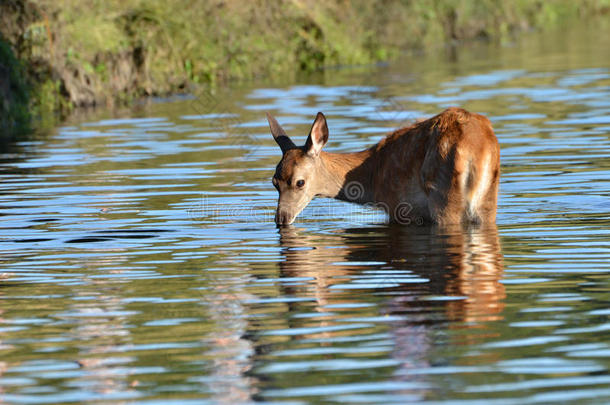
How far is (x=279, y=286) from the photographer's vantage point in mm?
9445

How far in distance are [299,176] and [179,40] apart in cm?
1940

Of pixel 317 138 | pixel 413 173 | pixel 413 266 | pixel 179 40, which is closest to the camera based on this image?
pixel 413 266

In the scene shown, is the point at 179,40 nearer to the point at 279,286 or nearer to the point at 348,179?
the point at 348,179

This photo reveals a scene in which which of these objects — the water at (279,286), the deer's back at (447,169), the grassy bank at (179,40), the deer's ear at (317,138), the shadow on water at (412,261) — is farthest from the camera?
the grassy bank at (179,40)

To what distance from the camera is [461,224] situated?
458 inches

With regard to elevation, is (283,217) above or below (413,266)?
above

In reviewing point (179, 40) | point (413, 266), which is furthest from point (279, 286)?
point (179, 40)

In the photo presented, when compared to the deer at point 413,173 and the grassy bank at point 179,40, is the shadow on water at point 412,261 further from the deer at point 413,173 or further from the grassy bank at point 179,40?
the grassy bank at point 179,40

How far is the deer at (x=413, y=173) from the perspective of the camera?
1123cm

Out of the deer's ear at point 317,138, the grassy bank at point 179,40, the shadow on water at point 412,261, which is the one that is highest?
the grassy bank at point 179,40

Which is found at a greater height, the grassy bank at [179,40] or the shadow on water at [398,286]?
the grassy bank at [179,40]

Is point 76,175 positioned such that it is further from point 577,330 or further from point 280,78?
point 280,78

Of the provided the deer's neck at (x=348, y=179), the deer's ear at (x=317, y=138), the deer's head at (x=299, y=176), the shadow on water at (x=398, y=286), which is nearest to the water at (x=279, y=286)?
the shadow on water at (x=398, y=286)

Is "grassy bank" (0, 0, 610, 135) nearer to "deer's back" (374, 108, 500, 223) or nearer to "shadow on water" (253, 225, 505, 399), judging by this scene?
"deer's back" (374, 108, 500, 223)
